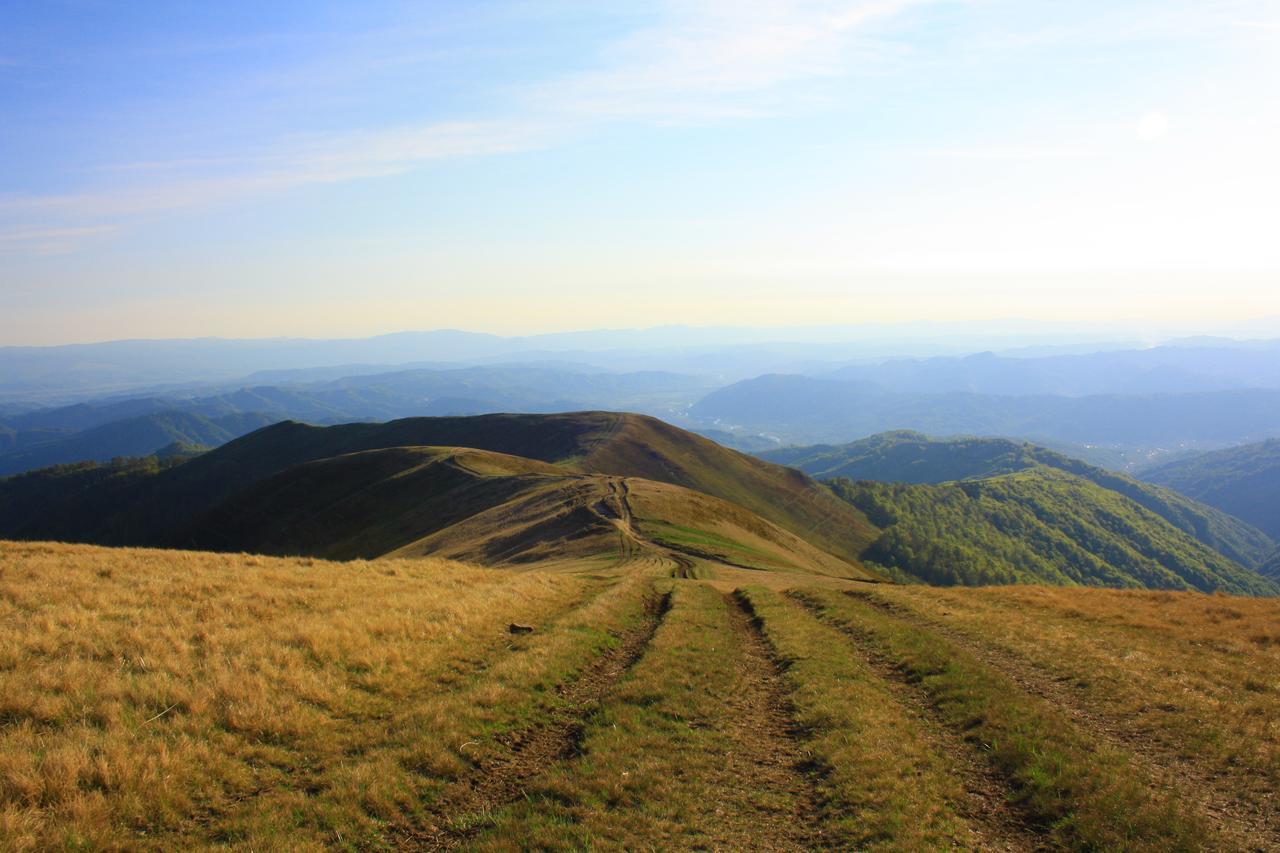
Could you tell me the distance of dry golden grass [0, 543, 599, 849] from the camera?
8.49 m

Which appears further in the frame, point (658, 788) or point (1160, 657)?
point (1160, 657)

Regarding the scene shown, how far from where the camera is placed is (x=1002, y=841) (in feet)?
32.1

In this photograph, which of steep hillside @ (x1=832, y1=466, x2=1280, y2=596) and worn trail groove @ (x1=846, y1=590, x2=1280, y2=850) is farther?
steep hillside @ (x1=832, y1=466, x2=1280, y2=596)

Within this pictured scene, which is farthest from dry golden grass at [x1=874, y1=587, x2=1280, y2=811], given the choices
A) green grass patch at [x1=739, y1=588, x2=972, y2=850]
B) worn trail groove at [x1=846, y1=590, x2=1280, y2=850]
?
green grass patch at [x1=739, y1=588, x2=972, y2=850]

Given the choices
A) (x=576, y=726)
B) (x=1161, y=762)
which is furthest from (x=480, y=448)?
(x=1161, y=762)

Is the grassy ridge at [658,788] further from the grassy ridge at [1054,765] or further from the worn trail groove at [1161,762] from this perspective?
the worn trail groove at [1161,762]

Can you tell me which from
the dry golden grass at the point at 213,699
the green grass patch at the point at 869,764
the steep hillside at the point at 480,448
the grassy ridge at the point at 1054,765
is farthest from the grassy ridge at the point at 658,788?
the steep hillside at the point at 480,448

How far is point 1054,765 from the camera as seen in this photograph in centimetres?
1185

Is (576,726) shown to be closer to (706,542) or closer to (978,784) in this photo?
(978,784)

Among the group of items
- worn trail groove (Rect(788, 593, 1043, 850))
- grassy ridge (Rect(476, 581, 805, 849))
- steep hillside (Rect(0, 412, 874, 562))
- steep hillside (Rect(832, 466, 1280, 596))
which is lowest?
steep hillside (Rect(832, 466, 1280, 596))

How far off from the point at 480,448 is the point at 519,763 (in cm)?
12574

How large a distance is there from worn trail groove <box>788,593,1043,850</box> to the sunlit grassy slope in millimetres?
64

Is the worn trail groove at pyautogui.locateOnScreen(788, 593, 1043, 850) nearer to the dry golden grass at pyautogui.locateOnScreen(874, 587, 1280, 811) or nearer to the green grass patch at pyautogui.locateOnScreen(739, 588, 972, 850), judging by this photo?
the green grass patch at pyautogui.locateOnScreen(739, 588, 972, 850)

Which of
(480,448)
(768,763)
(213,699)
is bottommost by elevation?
(480,448)
